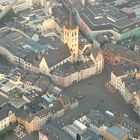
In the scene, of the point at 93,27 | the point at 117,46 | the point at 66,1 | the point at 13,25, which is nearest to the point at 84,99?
the point at 117,46

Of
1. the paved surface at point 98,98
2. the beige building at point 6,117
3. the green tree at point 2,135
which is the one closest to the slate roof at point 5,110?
the beige building at point 6,117

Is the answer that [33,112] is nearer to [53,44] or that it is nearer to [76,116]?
[76,116]

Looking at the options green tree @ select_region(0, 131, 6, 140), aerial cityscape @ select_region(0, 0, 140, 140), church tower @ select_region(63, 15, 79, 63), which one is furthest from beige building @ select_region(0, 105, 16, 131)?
church tower @ select_region(63, 15, 79, 63)

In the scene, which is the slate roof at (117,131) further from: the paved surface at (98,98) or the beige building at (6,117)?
the beige building at (6,117)

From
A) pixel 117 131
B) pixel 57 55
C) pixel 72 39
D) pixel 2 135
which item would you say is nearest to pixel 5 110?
pixel 2 135

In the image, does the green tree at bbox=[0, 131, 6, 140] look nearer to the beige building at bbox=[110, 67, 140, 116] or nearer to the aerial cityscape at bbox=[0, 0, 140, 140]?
the aerial cityscape at bbox=[0, 0, 140, 140]

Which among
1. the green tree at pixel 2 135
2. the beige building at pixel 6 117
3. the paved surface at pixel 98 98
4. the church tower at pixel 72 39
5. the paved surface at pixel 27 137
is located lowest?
the paved surface at pixel 98 98
